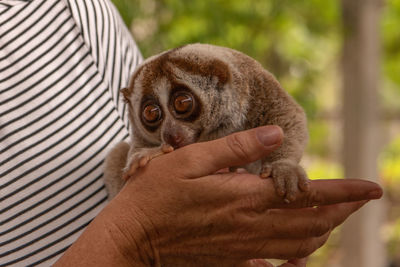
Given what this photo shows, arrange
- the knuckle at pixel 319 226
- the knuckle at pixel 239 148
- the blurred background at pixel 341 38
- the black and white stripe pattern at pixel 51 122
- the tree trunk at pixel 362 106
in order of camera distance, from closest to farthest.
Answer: the knuckle at pixel 239 148 < the knuckle at pixel 319 226 < the black and white stripe pattern at pixel 51 122 < the blurred background at pixel 341 38 < the tree trunk at pixel 362 106

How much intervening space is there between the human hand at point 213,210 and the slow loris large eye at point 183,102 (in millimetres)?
287

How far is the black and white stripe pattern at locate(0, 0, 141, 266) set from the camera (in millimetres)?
1707

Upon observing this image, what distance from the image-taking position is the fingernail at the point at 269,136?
147cm

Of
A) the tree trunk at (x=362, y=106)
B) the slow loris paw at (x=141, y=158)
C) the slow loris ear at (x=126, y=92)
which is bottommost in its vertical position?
the tree trunk at (x=362, y=106)

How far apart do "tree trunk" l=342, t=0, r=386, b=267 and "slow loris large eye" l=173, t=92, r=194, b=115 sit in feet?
11.0

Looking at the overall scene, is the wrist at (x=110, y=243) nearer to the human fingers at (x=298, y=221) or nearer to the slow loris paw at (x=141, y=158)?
the slow loris paw at (x=141, y=158)

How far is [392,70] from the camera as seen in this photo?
228 inches

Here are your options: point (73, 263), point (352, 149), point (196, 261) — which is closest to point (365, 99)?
point (352, 149)

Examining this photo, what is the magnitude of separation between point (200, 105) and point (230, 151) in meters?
0.44

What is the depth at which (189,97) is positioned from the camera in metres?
1.81

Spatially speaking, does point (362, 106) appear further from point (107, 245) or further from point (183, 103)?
point (107, 245)

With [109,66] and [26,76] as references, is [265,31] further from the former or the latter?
[26,76]

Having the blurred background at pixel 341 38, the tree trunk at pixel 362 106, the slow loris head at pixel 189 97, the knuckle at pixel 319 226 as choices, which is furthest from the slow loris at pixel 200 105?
the tree trunk at pixel 362 106

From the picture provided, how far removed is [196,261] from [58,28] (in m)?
1.08
